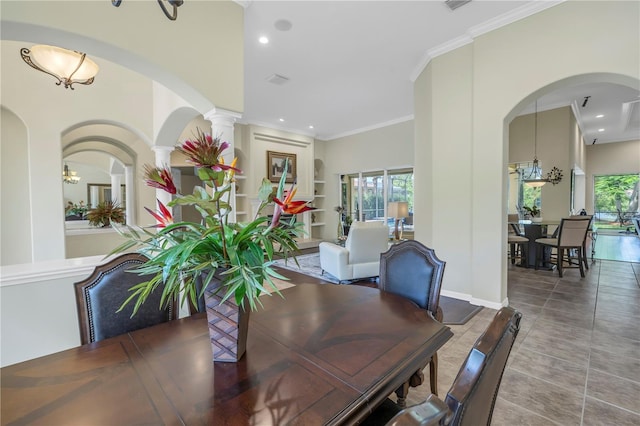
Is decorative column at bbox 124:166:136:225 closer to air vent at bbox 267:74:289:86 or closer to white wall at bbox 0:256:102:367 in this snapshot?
air vent at bbox 267:74:289:86

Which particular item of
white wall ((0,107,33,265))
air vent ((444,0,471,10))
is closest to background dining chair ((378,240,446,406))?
air vent ((444,0,471,10))

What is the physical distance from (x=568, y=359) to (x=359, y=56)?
13.7ft

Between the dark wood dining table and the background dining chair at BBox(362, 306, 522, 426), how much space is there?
348 millimetres

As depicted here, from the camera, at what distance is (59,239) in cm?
361

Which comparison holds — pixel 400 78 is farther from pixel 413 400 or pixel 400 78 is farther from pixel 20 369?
pixel 20 369

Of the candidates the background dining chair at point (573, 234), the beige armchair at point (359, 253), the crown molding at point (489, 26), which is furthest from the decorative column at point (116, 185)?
the background dining chair at point (573, 234)

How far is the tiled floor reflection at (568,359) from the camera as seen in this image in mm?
1746

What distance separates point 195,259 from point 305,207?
0.45 m

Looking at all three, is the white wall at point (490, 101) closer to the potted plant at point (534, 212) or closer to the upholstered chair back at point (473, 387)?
the upholstered chair back at point (473, 387)

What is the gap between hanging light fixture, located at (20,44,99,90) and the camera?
2.76 m

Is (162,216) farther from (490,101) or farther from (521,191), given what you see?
(521,191)

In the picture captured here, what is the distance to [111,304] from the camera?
4.82 ft

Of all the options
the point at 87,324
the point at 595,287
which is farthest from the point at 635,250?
the point at 87,324

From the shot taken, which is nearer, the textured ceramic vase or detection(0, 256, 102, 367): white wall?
the textured ceramic vase
